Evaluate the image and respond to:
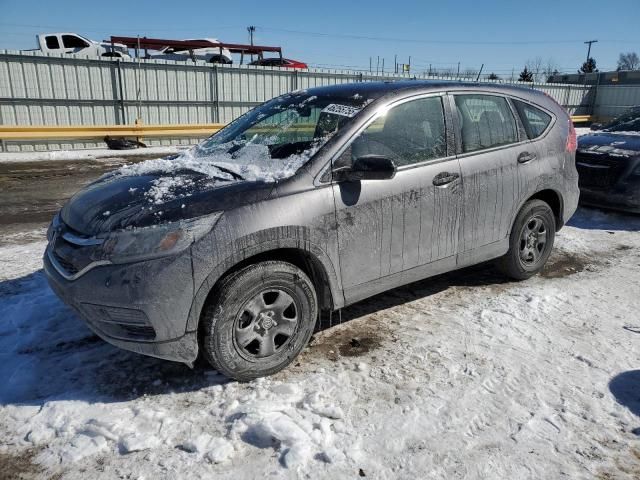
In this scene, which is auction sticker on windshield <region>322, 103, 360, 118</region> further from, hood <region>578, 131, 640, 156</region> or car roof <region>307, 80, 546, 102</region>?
hood <region>578, 131, 640, 156</region>

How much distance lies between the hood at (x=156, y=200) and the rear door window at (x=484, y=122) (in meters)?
1.83

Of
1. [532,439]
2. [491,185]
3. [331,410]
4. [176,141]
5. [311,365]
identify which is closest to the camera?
[532,439]

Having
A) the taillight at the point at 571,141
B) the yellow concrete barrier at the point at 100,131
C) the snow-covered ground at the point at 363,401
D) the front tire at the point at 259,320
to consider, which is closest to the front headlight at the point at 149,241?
the front tire at the point at 259,320

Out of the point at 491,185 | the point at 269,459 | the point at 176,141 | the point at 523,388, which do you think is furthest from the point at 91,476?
the point at 176,141

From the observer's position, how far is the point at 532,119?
457 centimetres

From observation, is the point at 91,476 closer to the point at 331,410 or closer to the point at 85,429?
the point at 85,429

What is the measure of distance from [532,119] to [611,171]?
318 cm

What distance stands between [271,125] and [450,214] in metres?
1.54

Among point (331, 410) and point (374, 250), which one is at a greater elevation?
point (374, 250)

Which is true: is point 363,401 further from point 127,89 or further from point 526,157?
point 127,89

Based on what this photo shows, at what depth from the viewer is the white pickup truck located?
19.0m

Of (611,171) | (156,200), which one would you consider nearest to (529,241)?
(611,171)

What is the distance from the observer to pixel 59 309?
13.2ft

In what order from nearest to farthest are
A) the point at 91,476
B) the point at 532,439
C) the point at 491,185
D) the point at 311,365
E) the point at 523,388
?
the point at 91,476
the point at 532,439
the point at 523,388
the point at 311,365
the point at 491,185
